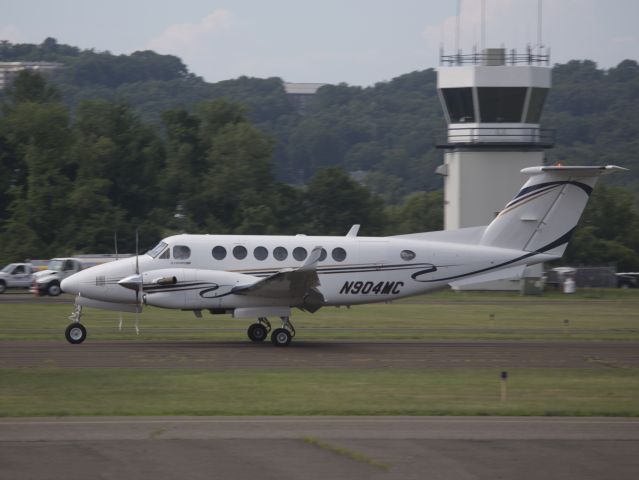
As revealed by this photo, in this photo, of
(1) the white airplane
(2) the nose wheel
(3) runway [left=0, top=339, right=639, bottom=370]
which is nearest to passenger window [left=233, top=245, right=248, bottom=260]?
(1) the white airplane

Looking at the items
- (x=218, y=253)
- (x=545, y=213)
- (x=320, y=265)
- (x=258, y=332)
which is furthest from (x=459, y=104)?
(x=218, y=253)

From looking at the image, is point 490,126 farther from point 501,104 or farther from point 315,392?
point 315,392

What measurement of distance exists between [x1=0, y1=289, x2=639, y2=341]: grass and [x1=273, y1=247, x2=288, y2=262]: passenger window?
9.84 feet

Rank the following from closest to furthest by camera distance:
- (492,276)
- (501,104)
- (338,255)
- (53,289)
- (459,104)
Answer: (338,255) < (492,276) < (53,289) < (501,104) < (459,104)

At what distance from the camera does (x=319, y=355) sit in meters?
21.2

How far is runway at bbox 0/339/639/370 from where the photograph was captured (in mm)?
19453

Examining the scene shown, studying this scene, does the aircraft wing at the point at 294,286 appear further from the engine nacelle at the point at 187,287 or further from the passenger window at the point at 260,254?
the passenger window at the point at 260,254

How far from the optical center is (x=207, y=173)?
Result: 64.3 m

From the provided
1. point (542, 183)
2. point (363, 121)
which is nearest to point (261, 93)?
point (363, 121)

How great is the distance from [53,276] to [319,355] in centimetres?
2446

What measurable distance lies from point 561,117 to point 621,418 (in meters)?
145

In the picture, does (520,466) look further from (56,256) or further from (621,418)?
(56,256)

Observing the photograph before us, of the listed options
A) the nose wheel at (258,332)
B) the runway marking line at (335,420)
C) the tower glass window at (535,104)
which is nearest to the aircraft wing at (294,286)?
the nose wheel at (258,332)

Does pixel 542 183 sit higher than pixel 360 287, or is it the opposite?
pixel 542 183
